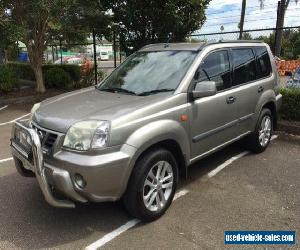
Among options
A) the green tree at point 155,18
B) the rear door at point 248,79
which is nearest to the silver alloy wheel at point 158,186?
the rear door at point 248,79

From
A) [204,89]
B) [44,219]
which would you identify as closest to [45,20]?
[204,89]

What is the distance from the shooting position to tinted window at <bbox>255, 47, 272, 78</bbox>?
19.8ft

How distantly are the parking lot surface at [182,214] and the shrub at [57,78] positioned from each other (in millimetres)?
8140

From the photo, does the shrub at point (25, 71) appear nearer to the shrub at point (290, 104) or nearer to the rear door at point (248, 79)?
the shrub at point (290, 104)

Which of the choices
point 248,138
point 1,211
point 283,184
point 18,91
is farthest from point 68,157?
point 18,91

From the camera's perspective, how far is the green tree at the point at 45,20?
33.5 ft

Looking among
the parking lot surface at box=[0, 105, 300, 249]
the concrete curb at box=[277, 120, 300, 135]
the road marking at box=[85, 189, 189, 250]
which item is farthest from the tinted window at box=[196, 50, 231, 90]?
the concrete curb at box=[277, 120, 300, 135]

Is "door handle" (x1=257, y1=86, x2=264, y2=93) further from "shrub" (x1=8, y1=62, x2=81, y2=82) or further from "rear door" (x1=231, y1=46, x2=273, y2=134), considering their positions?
"shrub" (x1=8, y1=62, x2=81, y2=82)

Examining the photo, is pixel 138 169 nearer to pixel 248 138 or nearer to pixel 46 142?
pixel 46 142

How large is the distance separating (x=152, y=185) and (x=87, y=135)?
0.92 meters

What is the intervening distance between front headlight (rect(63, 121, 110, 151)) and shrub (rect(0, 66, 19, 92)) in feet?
30.8

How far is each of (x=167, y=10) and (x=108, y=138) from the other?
8495mm

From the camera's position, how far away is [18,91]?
498 inches

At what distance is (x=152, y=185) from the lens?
399 centimetres
